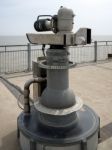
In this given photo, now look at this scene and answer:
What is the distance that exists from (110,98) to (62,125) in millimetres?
2742

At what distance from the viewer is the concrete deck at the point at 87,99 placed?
13.3ft

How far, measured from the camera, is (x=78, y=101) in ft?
12.5

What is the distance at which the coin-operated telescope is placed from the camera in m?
3.28

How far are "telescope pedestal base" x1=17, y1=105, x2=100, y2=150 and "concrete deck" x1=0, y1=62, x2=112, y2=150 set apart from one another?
0.38 m

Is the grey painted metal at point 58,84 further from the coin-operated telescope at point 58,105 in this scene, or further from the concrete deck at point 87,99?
the concrete deck at point 87,99

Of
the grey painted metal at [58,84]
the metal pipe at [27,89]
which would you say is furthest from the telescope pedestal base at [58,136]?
the grey painted metal at [58,84]

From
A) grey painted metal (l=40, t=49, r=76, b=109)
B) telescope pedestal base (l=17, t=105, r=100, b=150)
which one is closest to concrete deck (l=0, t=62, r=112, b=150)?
telescope pedestal base (l=17, t=105, r=100, b=150)

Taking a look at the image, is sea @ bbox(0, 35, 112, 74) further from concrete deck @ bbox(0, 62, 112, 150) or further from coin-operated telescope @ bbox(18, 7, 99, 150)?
coin-operated telescope @ bbox(18, 7, 99, 150)

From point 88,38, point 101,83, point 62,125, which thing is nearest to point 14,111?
point 62,125

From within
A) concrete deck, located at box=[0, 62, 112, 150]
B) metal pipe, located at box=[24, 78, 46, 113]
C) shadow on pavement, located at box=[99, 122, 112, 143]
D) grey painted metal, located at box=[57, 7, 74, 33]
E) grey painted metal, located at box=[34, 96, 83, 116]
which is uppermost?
grey painted metal, located at box=[57, 7, 74, 33]

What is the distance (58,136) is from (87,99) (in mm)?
2745

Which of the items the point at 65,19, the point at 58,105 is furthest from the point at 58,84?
the point at 65,19

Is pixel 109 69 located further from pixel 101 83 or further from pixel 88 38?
pixel 88 38

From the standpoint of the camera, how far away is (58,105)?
11.6 feet
